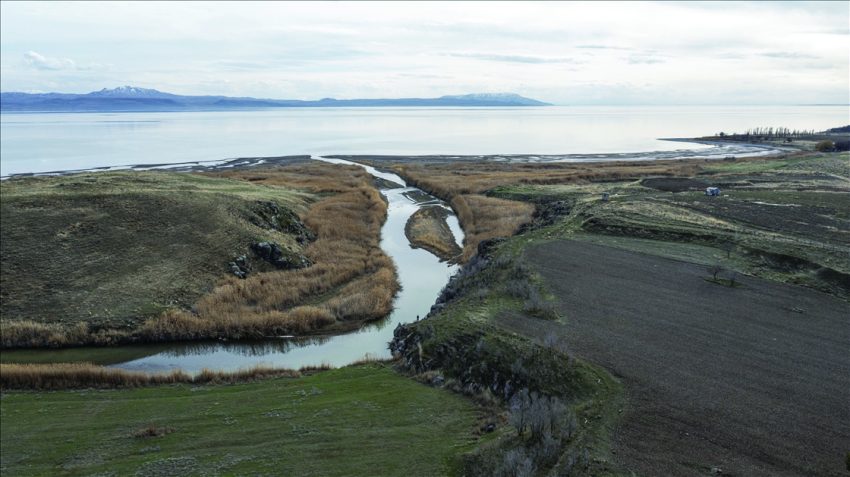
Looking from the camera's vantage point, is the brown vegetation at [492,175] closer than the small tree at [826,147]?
Yes

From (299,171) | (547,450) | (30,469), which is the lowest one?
(30,469)

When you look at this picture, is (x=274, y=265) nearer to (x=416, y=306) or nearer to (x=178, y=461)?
(x=416, y=306)

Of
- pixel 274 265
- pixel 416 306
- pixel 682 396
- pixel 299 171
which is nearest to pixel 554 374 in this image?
pixel 682 396

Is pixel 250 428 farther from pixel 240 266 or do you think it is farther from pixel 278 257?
pixel 278 257

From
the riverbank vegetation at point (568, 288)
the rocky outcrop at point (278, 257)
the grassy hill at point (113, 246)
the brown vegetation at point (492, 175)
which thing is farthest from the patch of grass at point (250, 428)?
the brown vegetation at point (492, 175)

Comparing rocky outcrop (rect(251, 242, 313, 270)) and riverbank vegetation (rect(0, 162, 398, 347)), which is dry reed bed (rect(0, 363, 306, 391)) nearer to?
riverbank vegetation (rect(0, 162, 398, 347))

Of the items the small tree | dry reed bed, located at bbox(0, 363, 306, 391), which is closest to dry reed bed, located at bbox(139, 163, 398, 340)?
dry reed bed, located at bbox(0, 363, 306, 391)

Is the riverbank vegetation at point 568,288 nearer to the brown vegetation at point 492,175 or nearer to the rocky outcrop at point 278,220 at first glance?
the brown vegetation at point 492,175
